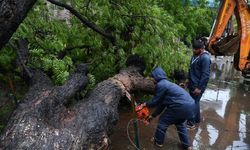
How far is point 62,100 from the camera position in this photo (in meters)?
5.83

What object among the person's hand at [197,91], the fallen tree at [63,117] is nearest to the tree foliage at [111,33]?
the person's hand at [197,91]

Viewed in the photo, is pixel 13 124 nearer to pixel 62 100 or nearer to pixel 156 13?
pixel 62 100

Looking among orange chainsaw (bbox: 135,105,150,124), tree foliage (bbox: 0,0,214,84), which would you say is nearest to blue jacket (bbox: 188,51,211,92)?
tree foliage (bbox: 0,0,214,84)

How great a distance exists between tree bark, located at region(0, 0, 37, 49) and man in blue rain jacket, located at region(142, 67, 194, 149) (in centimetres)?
318

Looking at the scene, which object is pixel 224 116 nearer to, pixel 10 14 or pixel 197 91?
pixel 197 91

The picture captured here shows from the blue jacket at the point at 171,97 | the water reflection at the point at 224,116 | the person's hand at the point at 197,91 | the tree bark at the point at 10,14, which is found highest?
the tree bark at the point at 10,14

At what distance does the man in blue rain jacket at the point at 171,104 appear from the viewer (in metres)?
6.62

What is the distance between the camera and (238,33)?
8055 mm

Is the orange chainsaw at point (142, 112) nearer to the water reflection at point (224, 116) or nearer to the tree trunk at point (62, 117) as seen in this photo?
the tree trunk at point (62, 117)

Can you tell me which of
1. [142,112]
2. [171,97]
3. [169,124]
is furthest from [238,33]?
[142,112]

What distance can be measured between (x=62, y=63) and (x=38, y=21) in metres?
1.28

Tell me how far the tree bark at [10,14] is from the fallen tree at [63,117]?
1.20 m

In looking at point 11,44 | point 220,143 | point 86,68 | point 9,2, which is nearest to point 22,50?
point 11,44

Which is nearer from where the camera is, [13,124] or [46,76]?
[13,124]
